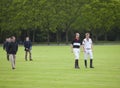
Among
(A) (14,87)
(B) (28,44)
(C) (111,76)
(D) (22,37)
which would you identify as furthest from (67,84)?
(D) (22,37)

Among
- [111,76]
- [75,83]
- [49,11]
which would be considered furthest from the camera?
[49,11]

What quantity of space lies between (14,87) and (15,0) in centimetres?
7170

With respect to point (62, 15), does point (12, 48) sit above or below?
below

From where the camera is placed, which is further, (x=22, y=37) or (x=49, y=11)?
(x=22, y=37)

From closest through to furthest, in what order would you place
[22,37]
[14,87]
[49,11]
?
[14,87]
[49,11]
[22,37]

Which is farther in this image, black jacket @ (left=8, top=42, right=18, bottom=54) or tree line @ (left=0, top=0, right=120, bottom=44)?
tree line @ (left=0, top=0, right=120, bottom=44)

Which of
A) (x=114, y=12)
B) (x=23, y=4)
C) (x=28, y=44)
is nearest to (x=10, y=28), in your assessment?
(x=23, y=4)

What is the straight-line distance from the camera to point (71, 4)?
85.8 meters

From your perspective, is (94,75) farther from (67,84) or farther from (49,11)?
(49,11)

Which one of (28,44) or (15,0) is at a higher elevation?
(15,0)

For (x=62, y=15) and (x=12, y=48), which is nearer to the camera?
(x=12, y=48)

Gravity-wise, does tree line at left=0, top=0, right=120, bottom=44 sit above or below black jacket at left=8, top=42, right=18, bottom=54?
above

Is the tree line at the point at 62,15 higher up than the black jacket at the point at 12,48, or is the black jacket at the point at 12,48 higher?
the tree line at the point at 62,15

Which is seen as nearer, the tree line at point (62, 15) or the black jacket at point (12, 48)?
the black jacket at point (12, 48)
